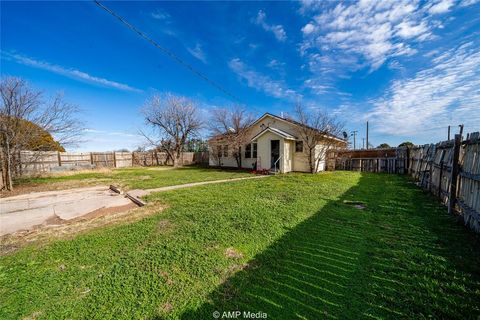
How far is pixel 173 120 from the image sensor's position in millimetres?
22641

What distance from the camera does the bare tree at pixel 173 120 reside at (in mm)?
22359

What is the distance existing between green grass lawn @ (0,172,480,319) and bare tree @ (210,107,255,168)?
12091mm

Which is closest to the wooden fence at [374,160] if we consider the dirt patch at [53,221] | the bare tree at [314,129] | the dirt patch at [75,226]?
the bare tree at [314,129]

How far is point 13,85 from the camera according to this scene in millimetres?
8883

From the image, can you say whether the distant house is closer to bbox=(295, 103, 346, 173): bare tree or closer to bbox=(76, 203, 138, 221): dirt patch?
bbox=(295, 103, 346, 173): bare tree

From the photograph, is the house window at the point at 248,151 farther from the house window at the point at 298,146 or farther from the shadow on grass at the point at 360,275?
the shadow on grass at the point at 360,275

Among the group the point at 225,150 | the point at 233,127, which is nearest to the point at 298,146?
the point at 233,127

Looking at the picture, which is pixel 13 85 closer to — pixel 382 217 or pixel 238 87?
pixel 238 87

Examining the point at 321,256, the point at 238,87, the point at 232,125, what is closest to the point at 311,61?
the point at 238,87

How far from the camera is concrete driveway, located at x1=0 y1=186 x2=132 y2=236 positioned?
4656mm

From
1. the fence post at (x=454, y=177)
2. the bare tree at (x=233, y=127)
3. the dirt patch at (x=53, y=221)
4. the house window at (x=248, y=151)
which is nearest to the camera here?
the fence post at (x=454, y=177)

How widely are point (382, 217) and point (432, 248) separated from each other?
1.42m

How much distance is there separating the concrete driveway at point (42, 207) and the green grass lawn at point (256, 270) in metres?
2.05

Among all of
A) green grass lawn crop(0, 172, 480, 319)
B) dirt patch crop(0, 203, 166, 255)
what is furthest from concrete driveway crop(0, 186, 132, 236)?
green grass lawn crop(0, 172, 480, 319)
